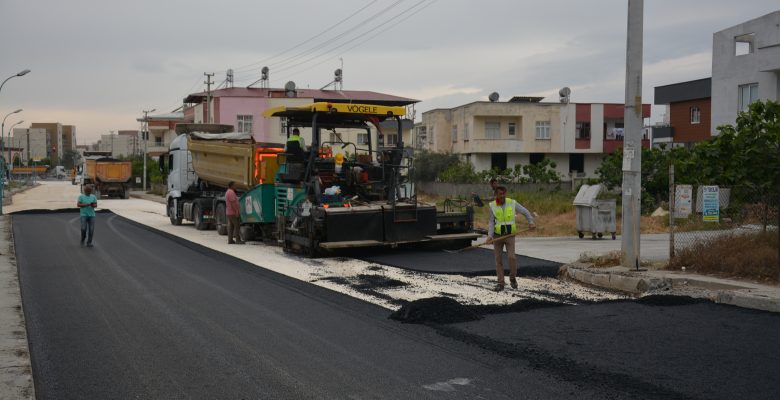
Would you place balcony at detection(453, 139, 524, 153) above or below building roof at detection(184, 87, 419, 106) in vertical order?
below

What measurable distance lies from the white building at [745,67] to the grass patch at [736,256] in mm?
21949

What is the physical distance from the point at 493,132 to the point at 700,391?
1938 inches

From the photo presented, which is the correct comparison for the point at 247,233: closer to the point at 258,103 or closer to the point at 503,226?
the point at 503,226

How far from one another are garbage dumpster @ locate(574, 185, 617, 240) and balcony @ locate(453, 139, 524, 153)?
3348cm

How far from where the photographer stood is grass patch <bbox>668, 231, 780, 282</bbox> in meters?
10.9

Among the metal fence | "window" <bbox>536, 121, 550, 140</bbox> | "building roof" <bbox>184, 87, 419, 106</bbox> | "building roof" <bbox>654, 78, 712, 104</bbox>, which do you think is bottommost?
the metal fence

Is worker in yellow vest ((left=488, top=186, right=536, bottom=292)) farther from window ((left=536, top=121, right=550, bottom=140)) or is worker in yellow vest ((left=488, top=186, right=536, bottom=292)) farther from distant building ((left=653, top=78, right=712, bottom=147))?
window ((left=536, top=121, right=550, bottom=140))

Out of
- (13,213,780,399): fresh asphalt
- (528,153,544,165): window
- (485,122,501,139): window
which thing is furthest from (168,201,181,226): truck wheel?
(528,153,544,165): window

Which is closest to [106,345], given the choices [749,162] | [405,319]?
[405,319]

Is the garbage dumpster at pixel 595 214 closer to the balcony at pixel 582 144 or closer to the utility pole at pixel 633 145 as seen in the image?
the utility pole at pixel 633 145

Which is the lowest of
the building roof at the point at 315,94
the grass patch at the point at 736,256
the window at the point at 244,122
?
the grass patch at the point at 736,256

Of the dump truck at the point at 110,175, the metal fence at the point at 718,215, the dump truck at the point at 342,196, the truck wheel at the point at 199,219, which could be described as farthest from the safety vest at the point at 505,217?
the dump truck at the point at 110,175

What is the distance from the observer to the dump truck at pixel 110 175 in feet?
Answer: 165

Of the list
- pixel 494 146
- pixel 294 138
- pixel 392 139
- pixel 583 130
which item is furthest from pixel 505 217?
pixel 583 130
